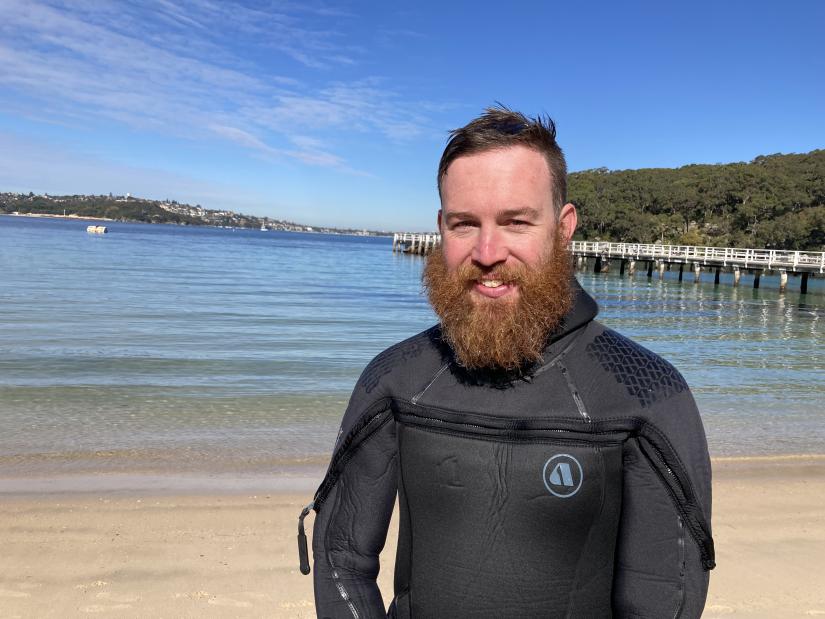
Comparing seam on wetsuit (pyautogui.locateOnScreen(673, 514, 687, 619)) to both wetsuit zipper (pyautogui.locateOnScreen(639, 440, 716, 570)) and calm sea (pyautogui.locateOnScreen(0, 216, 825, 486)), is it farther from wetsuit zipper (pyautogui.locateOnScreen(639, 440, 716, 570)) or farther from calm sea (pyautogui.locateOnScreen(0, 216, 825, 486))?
calm sea (pyautogui.locateOnScreen(0, 216, 825, 486))

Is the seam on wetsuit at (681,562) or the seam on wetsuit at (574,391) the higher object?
the seam on wetsuit at (574,391)

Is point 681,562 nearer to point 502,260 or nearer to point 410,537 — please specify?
point 410,537

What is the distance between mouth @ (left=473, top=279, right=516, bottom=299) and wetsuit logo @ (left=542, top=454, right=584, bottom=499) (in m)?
0.40

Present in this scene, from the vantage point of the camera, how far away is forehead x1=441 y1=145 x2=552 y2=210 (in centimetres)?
161

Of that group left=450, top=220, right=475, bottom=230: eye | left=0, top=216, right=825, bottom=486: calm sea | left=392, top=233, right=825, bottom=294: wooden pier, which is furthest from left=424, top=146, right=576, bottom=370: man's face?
left=392, top=233, right=825, bottom=294: wooden pier

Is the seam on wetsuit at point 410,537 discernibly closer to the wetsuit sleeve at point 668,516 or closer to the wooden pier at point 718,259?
the wetsuit sleeve at point 668,516

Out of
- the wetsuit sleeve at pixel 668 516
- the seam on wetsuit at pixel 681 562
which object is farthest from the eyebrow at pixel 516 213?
the seam on wetsuit at pixel 681 562

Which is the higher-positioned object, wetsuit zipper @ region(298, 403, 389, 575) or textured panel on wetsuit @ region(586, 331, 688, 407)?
textured panel on wetsuit @ region(586, 331, 688, 407)

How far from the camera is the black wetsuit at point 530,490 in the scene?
1522 mm

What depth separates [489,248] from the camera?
163cm

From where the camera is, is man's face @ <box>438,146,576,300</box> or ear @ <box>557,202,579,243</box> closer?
man's face @ <box>438,146,576,300</box>

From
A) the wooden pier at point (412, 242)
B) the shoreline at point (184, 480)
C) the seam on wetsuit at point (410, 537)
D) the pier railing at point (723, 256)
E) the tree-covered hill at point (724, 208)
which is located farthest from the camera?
the wooden pier at point (412, 242)

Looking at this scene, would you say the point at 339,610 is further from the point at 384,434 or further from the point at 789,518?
the point at 789,518

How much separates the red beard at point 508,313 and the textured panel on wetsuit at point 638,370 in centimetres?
13
